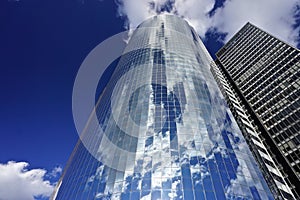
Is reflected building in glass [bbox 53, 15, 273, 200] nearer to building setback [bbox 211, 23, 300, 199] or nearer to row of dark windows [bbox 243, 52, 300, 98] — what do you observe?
building setback [bbox 211, 23, 300, 199]

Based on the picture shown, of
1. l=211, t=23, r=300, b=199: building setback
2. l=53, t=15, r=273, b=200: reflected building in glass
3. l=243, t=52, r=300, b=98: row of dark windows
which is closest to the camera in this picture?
l=53, t=15, r=273, b=200: reflected building in glass

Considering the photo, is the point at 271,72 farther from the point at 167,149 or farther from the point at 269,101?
the point at 167,149

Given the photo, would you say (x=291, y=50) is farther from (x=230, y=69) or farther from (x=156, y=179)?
(x=156, y=179)

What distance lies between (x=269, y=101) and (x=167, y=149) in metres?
55.7

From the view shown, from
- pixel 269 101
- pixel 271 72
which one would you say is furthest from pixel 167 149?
pixel 271 72

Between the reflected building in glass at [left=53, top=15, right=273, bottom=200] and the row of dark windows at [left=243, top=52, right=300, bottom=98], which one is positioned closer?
the reflected building in glass at [left=53, top=15, right=273, bottom=200]

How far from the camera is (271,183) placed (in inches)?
1362

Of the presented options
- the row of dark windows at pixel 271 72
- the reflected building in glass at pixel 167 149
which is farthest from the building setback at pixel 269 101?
the reflected building in glass at pixel 167 149

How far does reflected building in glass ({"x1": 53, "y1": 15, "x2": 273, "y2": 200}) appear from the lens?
23.9 metres

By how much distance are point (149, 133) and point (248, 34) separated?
326 ft

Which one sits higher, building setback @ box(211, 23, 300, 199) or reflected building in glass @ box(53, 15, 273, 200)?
building setback @ box(211, 23, 300, 199)

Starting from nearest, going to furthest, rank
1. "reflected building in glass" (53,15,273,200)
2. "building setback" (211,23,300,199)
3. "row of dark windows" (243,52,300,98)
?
"reflected building in glass" (53,15,273,200) < "building setback" (211,23,300,199) < "row of dark windows" (243,52,300,98)

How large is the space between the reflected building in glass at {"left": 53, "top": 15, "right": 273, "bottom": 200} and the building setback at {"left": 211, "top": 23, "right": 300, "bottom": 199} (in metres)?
11.2

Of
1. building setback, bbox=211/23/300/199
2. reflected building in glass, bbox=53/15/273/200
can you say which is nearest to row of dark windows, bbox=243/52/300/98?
building setback, bbox=211/23/300/199
